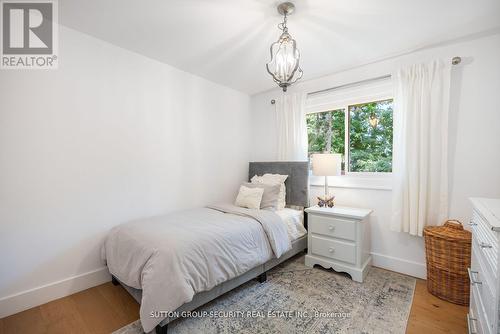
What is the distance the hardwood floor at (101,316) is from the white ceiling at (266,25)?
7.99ft

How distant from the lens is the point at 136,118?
2.56 m

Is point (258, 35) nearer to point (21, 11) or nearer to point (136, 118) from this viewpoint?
point (136, 118)

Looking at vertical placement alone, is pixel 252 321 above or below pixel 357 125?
below

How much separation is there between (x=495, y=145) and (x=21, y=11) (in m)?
4.30

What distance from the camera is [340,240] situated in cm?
247

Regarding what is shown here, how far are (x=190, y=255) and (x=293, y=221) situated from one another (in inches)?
58.5

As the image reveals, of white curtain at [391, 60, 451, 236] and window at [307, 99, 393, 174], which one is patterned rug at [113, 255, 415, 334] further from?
window at [307, 99, 393, 174]

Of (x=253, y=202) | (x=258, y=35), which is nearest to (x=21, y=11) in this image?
(x=258, y=35)

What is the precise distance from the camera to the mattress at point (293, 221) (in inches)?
106

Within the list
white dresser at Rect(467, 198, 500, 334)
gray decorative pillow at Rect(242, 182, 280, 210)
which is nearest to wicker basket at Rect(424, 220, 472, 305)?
white dresser at Rect(467, 198, 500, 334)

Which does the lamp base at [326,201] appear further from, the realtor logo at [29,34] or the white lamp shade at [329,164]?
the realtor logo at [29,34]

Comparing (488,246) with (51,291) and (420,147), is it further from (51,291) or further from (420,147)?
(51,291)

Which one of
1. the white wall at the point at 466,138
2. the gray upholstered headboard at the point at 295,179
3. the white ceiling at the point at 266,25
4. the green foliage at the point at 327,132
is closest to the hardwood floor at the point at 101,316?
the white wall at the point at 466,138

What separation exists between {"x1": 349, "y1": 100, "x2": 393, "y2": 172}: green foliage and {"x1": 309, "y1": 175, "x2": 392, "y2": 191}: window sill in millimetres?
137
